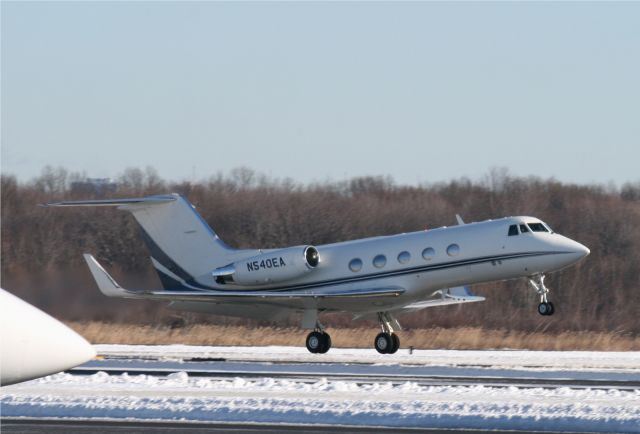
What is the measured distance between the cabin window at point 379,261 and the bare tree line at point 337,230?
24.8 ft

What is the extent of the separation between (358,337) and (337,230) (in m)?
16.1

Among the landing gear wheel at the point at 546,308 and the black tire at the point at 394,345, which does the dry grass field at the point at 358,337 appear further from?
the landing gear wheel at the point at 546,308

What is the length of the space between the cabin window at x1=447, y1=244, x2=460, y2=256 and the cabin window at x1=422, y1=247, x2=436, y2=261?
1.15 feet

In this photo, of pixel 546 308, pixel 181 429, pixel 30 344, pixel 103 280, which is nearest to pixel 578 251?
pixel 546 308

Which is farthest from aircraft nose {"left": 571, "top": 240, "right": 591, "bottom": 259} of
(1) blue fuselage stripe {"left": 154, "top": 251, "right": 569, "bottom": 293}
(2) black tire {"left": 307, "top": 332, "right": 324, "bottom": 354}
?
(2) black tire {"left": 307, "top": 332, "right": 324, "bottom": 354}

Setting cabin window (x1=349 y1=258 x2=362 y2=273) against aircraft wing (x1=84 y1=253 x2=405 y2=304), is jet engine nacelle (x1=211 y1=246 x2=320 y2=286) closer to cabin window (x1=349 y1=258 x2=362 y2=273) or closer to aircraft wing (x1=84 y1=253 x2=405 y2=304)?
aircraft wing (x1=84 y1=253 x2=405 y2=304)

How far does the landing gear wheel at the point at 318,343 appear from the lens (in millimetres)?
24250

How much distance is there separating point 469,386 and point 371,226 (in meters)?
28.7

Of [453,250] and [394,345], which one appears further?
[394,345]

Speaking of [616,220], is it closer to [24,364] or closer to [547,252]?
[547,252]

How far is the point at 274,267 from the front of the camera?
25359 millimetres

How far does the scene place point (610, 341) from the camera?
2761cm

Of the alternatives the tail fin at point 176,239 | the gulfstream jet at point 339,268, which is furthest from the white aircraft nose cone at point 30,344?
the tail fin at point 176,239

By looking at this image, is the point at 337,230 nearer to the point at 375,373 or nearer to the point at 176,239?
the point at 176,239
